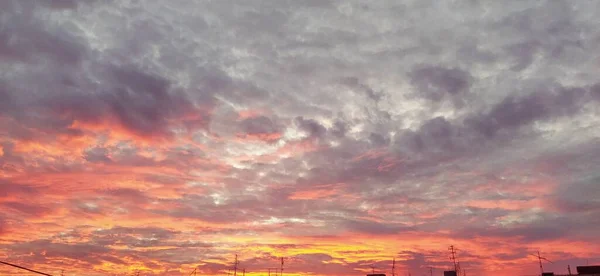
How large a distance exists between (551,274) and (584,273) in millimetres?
11966

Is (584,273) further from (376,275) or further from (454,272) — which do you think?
(376,275)

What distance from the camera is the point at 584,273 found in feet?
526

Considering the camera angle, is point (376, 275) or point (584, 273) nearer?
point (584, 273)

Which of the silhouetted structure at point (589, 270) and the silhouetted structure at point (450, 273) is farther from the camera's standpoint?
the silhouetted structure at point (450, 273)

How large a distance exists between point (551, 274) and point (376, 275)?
62.8m

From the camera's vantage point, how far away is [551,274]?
558 ft

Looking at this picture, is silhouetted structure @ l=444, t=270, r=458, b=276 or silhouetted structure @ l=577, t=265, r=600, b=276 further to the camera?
silhouetted structure @ l=444, t=270, r=458, b=276

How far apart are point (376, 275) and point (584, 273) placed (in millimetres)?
71805

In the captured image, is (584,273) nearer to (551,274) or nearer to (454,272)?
(551,274)

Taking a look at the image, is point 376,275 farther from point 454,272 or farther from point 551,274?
point 551,274

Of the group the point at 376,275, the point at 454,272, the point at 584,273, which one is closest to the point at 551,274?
the point at 584,273

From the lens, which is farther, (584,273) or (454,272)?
(454,272)

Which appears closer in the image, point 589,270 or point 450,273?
point 589,270

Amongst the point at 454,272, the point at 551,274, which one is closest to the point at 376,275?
the point at 454,272
